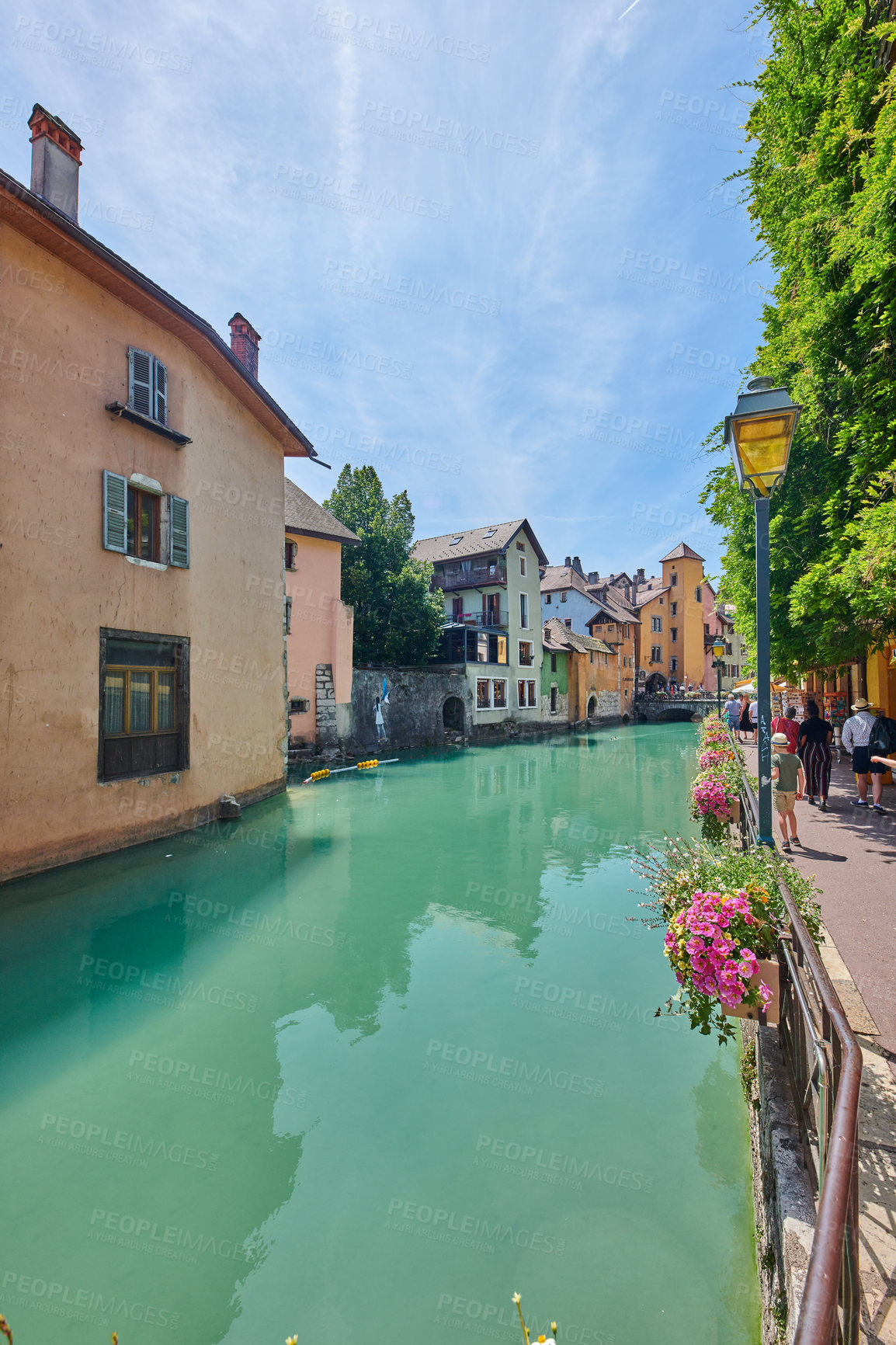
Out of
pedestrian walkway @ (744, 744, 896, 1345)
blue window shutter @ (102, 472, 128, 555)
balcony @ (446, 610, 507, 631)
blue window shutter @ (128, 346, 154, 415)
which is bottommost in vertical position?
pedestrian walkway @ (744, 744, 896, 1345)

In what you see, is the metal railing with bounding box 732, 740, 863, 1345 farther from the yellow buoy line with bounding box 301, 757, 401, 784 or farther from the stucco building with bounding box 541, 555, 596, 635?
the stucco building with bounding box 541, 555, 596, 635

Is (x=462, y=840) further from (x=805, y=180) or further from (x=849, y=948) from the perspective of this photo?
(x=805, y=180)

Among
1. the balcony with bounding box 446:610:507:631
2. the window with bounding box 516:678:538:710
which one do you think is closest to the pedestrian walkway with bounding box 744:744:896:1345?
the balcony with bounding box 446:610:507:631

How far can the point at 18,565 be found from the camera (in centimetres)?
875

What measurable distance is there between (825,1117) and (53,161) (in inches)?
635

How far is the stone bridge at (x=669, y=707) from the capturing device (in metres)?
49.3

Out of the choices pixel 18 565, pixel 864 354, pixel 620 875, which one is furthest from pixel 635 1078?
pixel 18 565

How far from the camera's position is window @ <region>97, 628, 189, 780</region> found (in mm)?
10289

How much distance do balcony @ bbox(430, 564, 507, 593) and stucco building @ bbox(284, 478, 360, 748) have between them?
514 inches

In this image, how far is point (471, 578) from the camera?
37406 millimetres

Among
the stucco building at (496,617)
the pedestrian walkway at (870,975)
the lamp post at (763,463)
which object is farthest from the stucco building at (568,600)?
the lamp post at (763,463)

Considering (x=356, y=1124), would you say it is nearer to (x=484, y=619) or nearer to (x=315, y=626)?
(x=315, y=626)

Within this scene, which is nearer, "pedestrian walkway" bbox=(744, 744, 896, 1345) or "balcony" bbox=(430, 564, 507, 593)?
"pedestrian walkway" bbox=(744, 744, 896, 1345)

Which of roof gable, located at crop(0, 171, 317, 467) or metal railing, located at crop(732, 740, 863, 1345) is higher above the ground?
roof gable, located at crop(0, 171, 317, 467)
